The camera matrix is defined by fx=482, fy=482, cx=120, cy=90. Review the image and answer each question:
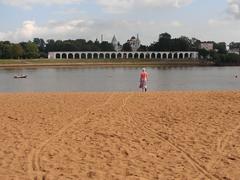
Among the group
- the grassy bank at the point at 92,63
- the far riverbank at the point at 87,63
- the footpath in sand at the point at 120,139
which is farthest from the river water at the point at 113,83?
the grassy bank at the point at 92,63

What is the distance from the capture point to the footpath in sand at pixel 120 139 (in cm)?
906

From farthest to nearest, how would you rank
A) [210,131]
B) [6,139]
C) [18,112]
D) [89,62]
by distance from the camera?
[89,62] < [18,112] < [210,131] < [6,139]

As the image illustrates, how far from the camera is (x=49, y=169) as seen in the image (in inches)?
357

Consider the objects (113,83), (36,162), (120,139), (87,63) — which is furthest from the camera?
(87,63)

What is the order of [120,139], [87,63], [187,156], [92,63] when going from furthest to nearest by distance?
1. [92,63]
2. [87,63]
3. [120,139]
4. [187,156]

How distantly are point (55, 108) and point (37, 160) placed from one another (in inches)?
287

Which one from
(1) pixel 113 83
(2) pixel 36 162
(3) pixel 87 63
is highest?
(2) pixel 36 162

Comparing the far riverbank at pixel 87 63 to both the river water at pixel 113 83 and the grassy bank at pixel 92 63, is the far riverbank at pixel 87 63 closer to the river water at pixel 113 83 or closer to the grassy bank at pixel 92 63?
the grassy bank at pixel 92 63

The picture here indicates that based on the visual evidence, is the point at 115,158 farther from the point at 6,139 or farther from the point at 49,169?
the point at 6,139

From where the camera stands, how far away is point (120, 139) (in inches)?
462

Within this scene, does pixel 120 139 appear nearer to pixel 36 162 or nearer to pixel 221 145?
pixel 221 145

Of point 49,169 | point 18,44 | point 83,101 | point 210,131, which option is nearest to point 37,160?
point 49,169

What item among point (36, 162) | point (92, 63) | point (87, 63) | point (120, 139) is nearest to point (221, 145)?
point (120, 139)

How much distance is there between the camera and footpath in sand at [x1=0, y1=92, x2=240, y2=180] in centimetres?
906
